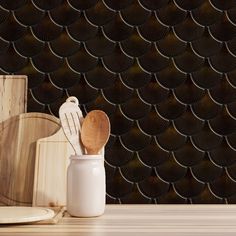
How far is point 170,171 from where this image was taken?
186 cm

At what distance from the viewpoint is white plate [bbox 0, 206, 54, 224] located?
1.19m

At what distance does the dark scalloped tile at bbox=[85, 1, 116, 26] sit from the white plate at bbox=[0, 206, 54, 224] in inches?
31.4

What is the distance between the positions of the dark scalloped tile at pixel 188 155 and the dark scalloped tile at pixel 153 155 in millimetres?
44

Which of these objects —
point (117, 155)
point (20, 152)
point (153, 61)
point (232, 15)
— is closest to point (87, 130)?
point (20, 152)

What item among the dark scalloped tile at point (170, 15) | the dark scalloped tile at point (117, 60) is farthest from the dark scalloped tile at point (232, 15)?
the dark scalloped tile at point (117, 60)

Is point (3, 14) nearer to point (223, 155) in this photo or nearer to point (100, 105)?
point (100, 105)

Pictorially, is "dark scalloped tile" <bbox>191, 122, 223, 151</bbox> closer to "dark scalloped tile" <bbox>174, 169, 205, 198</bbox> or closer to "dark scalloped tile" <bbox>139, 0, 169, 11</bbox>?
"dark scalloped tile" <bbox>174, 169, 205, 198</bbox>

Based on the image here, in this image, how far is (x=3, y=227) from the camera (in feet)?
3.93

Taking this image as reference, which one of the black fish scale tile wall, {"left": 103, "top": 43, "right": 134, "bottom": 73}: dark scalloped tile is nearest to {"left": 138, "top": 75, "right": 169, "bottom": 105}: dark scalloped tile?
the black fish scale tile wall

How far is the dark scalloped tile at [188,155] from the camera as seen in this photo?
1.86 meters

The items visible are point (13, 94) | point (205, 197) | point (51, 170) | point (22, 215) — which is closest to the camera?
point (22, 215)

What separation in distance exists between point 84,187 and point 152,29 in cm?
75

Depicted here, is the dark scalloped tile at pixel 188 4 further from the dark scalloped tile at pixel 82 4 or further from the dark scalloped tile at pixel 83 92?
the dark scalloped tile at pixel 83 92

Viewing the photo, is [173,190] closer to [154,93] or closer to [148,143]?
[148,143]
